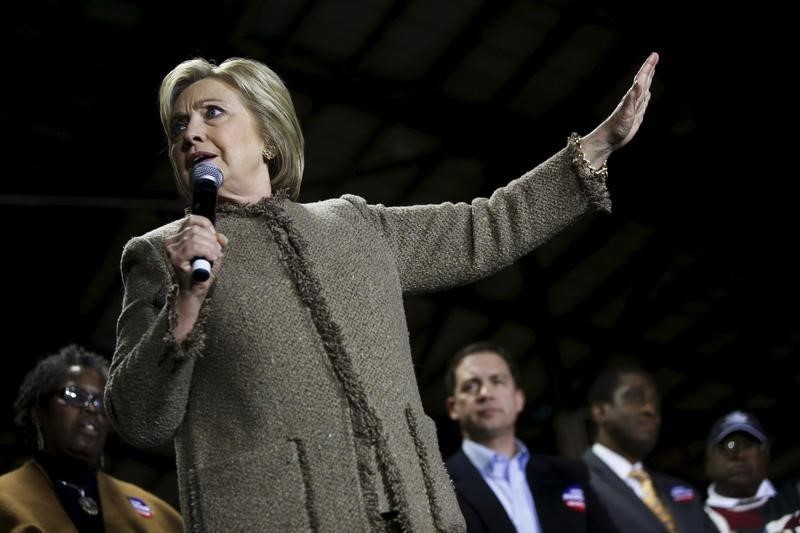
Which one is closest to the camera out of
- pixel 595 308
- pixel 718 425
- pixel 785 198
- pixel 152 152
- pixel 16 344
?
pixel 718 425

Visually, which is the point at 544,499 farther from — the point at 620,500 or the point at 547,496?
Answer: the point at 620,500

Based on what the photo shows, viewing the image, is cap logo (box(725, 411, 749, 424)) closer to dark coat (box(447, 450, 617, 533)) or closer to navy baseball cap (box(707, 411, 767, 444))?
navy baseball cap (box(707, 411, 767, 444))

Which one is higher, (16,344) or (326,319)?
(16,344)

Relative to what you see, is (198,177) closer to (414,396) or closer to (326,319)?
(326,319)

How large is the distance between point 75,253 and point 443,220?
759cm

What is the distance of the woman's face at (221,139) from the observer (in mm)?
1798

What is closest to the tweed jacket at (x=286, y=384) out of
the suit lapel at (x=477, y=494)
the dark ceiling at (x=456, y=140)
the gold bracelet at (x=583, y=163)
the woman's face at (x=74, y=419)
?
the gold bracelet at (x=583, y=163)

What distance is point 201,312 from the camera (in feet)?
5.26

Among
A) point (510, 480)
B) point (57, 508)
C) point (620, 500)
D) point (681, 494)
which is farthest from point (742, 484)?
point (57, 508)

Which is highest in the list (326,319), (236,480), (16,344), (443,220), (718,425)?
(16,344)

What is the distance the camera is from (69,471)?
3258 mm

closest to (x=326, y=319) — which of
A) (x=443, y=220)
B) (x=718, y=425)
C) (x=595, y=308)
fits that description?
(x=443, y=220)

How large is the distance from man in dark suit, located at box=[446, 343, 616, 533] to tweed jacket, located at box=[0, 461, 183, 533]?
35.9 inches

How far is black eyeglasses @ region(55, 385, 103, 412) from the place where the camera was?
3416mm
